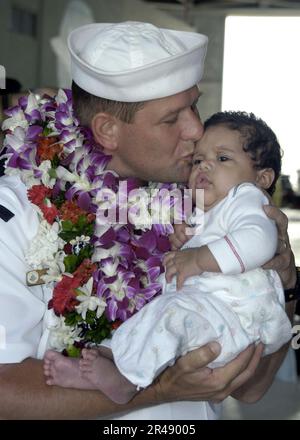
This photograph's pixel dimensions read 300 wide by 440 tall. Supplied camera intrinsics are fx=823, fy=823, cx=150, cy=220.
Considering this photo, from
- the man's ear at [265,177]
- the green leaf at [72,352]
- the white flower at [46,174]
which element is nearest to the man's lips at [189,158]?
the man's ear at [265,177]

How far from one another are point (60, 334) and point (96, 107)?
2.42 ft

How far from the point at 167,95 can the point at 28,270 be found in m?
0.69

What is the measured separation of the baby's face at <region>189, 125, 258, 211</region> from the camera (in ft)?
7.78

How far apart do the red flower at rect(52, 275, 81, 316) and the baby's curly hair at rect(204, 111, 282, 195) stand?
63cm

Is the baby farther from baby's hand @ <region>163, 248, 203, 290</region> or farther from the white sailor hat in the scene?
the white sailor hat

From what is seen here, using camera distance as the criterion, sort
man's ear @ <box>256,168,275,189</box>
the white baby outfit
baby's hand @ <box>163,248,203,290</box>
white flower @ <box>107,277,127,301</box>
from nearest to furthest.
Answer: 1. the white baby outfit
2. baby's hand @ <box>163,248,203,290</box>
3. white flower @ <box>107,277,127,301</box>
4. man's ear @ <box>256,168,275,189</box>

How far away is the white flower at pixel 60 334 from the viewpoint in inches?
90.6

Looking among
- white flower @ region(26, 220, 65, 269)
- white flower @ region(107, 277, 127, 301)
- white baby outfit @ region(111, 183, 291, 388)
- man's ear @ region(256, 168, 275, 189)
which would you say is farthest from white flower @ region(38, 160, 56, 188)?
man's ear @ region(256, 168, 275, 189)

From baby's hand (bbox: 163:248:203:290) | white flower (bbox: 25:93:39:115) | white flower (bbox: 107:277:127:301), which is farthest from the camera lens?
white flower (bbox: 25:93:39:115)

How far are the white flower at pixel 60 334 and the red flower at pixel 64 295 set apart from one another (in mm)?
38

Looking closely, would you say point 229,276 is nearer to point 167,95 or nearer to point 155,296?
point 155,296

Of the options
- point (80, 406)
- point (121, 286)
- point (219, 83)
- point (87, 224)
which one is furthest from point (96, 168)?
point (219, 83)

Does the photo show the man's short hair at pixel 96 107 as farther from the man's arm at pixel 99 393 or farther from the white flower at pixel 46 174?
the man's arm at pixel 99 393

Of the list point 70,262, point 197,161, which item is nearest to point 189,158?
point 197,161
